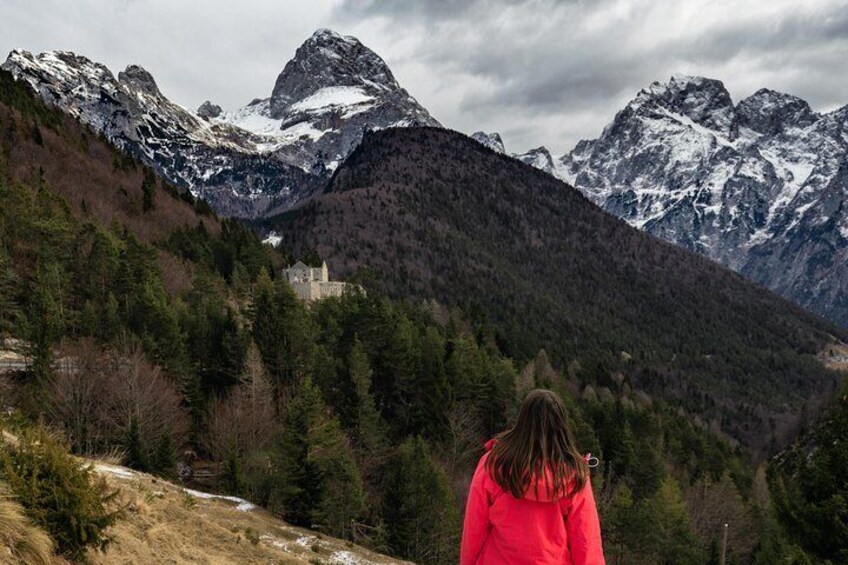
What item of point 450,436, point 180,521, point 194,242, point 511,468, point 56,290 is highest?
point 194,242

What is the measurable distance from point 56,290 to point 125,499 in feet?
122

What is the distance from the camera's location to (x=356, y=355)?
45.6 metres

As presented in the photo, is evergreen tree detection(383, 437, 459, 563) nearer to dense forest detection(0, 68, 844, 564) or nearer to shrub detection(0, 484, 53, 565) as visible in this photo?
dense forest detection(0, 68, 844, 564)

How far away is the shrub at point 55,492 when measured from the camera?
25.7 feet

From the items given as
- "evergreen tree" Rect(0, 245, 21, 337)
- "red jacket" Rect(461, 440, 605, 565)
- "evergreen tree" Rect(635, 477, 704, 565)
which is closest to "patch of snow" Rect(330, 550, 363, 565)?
"red jacket" Rect(461, 440, 605, 565)

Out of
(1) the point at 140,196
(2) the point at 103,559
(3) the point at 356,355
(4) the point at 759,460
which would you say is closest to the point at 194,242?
(1) the point at 140,196

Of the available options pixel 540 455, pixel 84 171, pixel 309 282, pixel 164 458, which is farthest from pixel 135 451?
pixel 84 171

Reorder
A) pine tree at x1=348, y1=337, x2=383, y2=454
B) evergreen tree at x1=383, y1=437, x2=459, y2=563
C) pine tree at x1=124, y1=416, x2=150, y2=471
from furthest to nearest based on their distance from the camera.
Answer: pine tree at x1=348, y1=337, x2=383, y2=454 → evergreen tree at x1=383, y1=437, x2=459, y2=563 → pine tree at x1=124, y1=416, x2=150, y2=471

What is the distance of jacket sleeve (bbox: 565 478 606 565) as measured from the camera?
194 inches

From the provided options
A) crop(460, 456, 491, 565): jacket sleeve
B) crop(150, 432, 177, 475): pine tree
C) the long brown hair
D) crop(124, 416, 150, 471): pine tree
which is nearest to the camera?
the long brown hair

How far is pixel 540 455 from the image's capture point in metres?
4.73

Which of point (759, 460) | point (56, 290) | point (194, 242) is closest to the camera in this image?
point (56, 290)

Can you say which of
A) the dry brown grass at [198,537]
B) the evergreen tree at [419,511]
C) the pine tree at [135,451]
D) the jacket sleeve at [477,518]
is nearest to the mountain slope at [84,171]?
the pine tree at [135,451]

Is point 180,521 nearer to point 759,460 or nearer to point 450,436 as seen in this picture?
point 450,436
